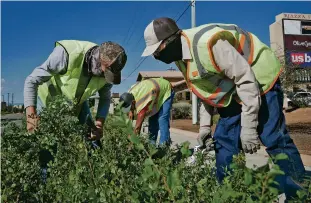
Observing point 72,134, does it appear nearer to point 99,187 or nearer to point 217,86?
point 99,187

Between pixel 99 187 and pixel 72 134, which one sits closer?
pixel 99 187

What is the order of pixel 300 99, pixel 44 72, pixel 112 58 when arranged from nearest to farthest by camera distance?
pixel 112 58 → pixel 44 72 → pixel 300 99

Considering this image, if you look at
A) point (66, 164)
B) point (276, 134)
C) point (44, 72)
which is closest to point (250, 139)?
point (276, 134)

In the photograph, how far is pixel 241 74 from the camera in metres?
2.42

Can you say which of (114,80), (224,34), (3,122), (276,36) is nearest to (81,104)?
(114,80)

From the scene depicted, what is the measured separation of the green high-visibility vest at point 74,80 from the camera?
127 inches

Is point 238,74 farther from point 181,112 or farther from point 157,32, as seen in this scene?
point 181,112

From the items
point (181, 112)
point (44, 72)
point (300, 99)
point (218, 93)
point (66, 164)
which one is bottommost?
point (66, 164)

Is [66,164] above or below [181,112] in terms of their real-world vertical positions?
below

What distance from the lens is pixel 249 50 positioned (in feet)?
8.63

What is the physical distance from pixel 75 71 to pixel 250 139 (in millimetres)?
1589

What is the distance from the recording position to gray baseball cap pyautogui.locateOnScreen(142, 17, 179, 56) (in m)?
2.63

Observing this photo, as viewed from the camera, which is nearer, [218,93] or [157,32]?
[157,32]

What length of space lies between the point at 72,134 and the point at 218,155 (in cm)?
117
